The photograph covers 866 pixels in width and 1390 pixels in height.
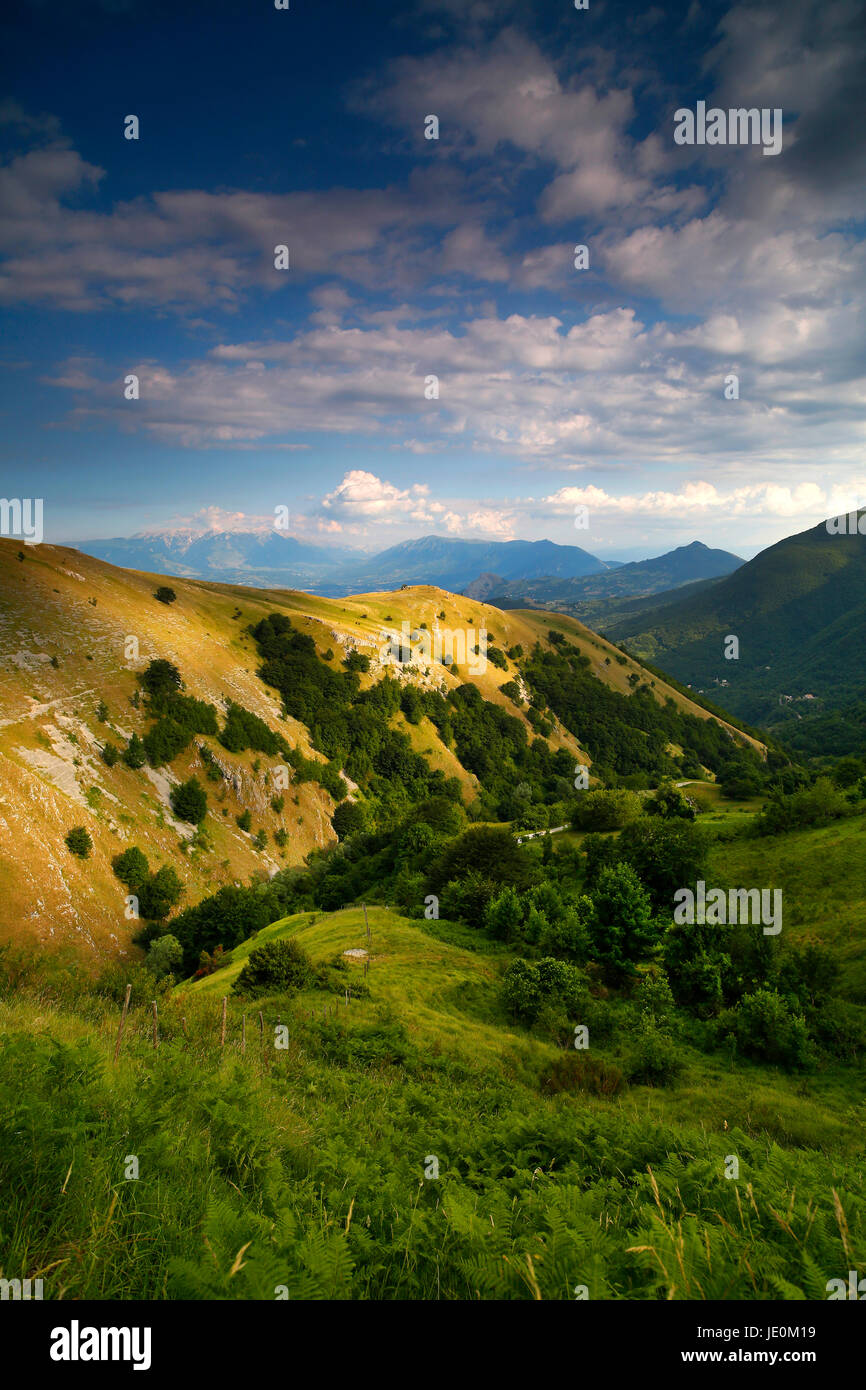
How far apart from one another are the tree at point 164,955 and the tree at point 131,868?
963 centimetres

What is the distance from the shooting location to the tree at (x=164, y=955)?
51844 mm

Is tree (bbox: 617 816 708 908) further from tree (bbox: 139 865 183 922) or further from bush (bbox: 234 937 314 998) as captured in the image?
tree (bbox: 139 865 183 922)

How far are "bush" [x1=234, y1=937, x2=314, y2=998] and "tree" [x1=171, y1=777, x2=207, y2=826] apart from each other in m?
52.8

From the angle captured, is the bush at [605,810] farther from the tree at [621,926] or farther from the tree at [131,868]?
the tree at [131,868]

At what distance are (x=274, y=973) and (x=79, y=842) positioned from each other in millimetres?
44641

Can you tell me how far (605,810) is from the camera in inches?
2650

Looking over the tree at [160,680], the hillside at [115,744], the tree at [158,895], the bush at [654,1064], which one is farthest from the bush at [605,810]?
the tree at [160,680]

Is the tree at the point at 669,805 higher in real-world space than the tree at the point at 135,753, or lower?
lower

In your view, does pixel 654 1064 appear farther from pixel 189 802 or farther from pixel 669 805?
pixel 189 802

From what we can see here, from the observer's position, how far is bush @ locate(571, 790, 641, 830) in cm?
6638

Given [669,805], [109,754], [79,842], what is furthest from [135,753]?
[669,805]
